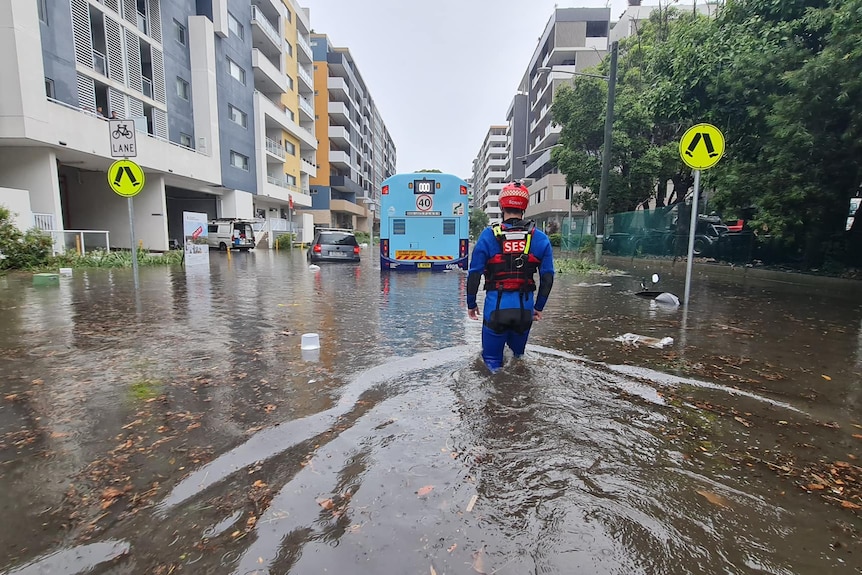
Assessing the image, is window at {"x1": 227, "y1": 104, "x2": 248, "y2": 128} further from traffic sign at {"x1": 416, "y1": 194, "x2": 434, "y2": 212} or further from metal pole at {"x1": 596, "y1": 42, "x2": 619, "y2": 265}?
metal pole at {"x1": 596, "y1": 42, "x2": 619, "y2": 265}

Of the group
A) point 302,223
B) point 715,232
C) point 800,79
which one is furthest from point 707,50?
point 302,223

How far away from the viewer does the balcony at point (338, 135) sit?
58719 millimetres

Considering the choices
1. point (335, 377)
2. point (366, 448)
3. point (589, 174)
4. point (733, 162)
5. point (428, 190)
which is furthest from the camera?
point (589, 174)

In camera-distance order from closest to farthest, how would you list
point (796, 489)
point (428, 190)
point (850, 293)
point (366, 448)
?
point (796, 489) < point (366, 448) < point (850, 293) < point (428, 190)

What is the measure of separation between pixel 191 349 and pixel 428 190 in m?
10.8

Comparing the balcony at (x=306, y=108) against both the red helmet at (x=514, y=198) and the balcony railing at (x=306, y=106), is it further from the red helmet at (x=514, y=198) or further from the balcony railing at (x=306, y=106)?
the red helmet at (x=514, y=198)

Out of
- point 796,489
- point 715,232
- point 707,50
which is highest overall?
point 707,50

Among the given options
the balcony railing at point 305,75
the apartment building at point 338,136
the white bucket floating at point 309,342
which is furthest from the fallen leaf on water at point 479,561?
the balcony railing at point 305,75

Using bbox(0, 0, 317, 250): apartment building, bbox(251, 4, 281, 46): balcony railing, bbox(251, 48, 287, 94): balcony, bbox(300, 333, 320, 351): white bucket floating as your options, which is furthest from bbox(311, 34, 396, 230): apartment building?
bbox(300, 333, 320, 351): white bucket floating

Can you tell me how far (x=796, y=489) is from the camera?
2.74 metres

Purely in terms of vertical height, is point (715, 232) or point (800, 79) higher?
point (800, 79)

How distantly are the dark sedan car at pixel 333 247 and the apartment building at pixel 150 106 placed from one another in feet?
26.3

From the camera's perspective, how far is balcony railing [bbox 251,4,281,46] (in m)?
35.8

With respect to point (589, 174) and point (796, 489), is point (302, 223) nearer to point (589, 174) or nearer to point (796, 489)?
point (589, 174)
